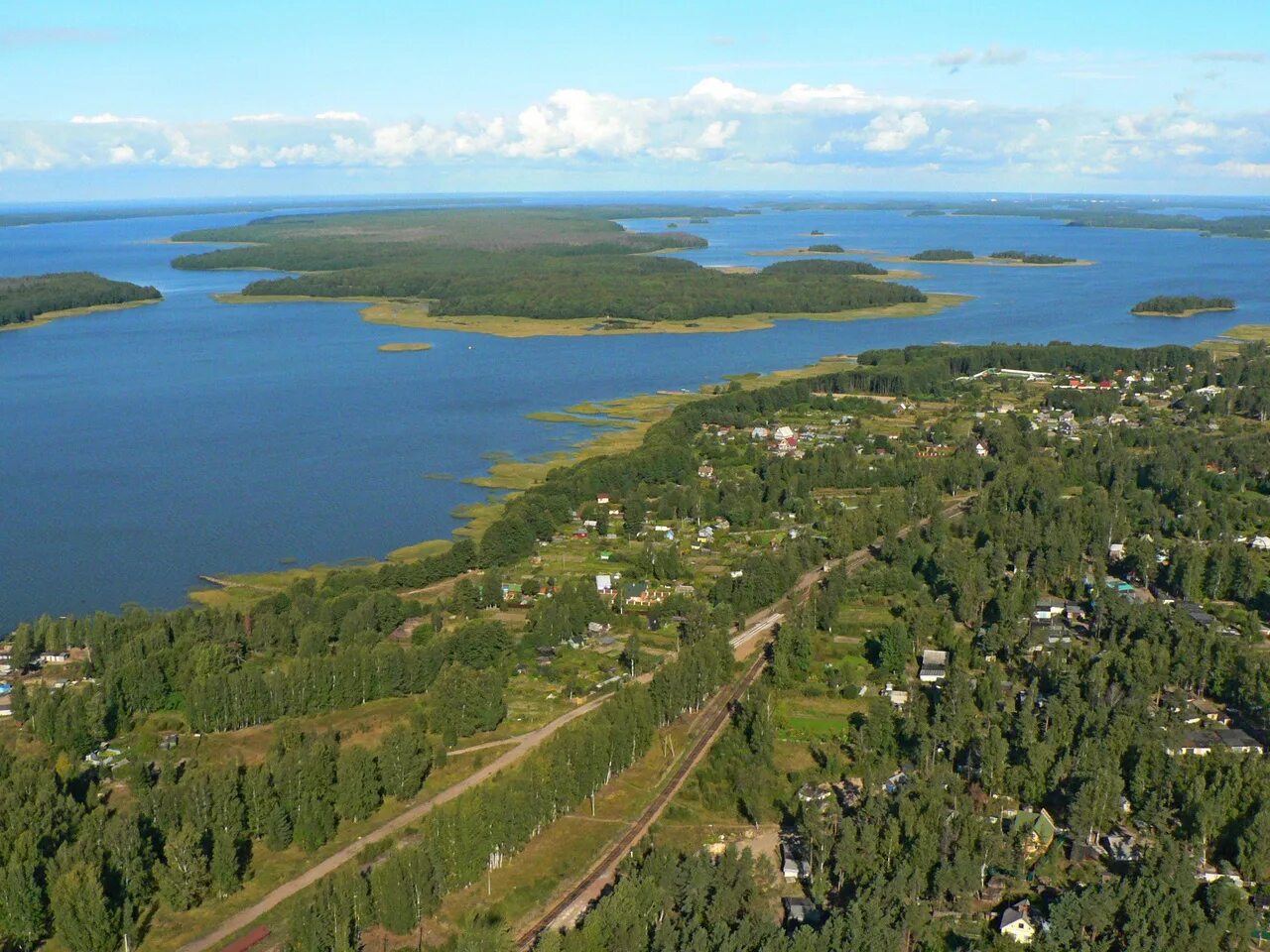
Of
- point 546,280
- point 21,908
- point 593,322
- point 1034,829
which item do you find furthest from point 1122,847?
point 546,280

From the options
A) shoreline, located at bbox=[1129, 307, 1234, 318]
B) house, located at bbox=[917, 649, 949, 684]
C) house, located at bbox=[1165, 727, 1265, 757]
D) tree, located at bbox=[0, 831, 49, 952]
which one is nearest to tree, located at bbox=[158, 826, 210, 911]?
tree, located at bbox=[0, 831, 49, 952]

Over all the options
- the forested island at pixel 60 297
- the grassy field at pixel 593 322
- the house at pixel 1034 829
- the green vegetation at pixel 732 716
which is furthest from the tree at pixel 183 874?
the forested island at pixel 60 297

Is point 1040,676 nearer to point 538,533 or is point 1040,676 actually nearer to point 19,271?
point 538,533

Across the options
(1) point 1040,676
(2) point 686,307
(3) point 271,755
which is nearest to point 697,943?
(3) point 271,755

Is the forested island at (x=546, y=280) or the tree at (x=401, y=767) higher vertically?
the forested island at (x=546, y=280)

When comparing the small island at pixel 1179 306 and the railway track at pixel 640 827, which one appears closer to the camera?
the railway track at pixel 640 827

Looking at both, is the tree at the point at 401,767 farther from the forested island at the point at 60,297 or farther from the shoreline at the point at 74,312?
the forested island at the point at 60,297

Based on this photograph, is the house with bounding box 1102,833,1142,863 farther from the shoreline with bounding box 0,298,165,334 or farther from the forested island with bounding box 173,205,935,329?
the shoreline with bounding box 0,298,165,334
